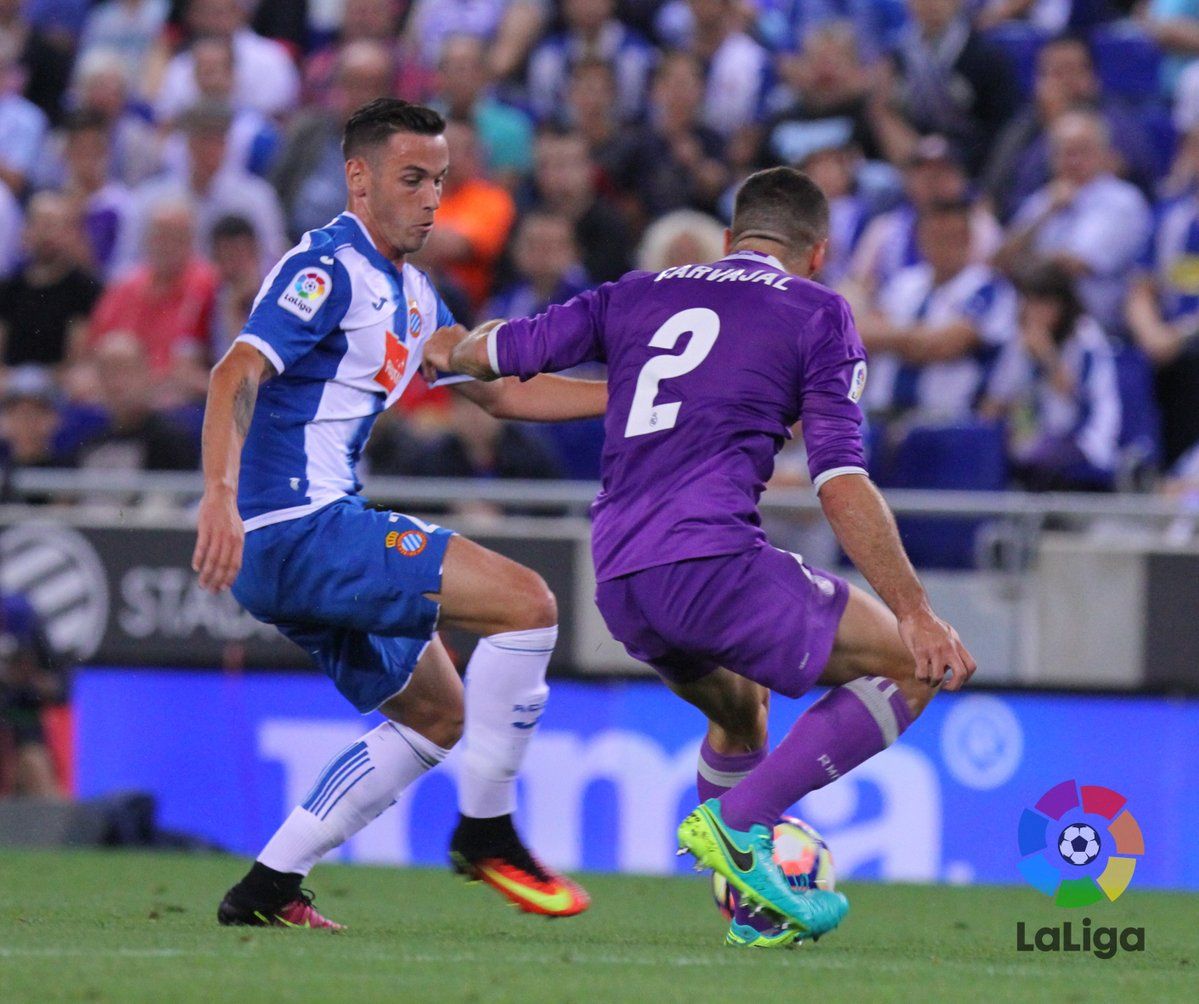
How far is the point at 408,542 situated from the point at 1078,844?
1.94 meters

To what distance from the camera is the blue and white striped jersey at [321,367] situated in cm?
568

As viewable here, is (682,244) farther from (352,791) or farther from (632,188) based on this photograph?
(352,791)

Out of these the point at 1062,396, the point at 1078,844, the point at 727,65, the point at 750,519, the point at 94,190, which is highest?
the point at 727,65

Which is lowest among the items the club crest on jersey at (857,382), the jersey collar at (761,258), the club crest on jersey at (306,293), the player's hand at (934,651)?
the player's hand at (934,651)

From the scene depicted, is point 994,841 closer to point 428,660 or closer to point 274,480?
point 428,660

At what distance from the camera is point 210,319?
1167cm

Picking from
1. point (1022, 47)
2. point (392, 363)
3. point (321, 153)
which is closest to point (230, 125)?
point (321, 153)

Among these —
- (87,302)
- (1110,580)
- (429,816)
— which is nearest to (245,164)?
(87,302)

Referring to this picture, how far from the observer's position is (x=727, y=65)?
13352mm

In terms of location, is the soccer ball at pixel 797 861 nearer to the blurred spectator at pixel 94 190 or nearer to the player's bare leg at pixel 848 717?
the player's bare leg at pixel 848 717

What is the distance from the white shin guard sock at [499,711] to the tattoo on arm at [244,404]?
0.87 m

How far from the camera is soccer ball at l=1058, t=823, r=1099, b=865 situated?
5.61 metres

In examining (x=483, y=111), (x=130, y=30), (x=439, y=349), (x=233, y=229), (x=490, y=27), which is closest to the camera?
(x=439, y=349)

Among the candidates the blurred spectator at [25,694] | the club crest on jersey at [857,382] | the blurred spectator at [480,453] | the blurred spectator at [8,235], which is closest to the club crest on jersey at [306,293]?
the club crest on jersey at [857,382]
